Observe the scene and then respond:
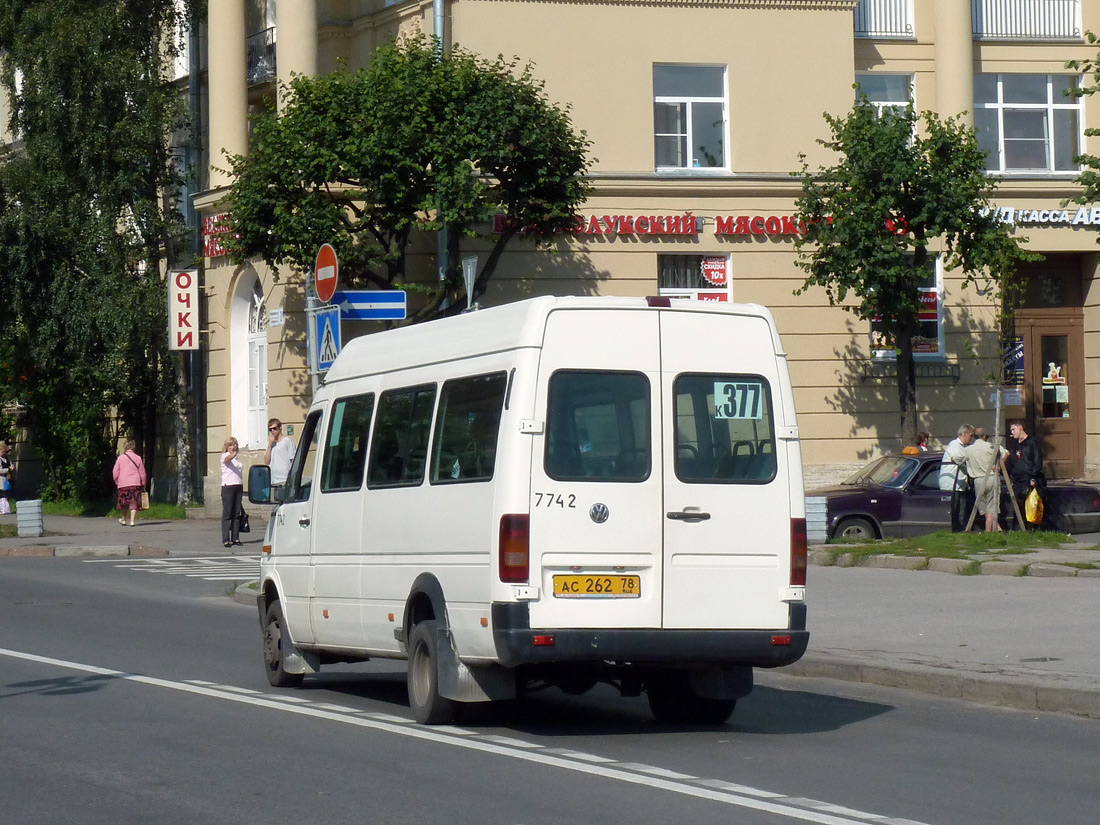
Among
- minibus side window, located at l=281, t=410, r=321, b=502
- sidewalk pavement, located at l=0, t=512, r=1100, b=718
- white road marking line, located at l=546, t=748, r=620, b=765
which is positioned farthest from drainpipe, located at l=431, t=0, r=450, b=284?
white road marking line, located at l=546, t=748, r=620, b=765

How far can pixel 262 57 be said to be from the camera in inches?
1313

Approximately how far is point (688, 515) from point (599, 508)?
51 centimetres

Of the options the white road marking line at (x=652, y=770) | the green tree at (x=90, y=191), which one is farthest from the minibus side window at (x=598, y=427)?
the green tree at (x=90, y=191)

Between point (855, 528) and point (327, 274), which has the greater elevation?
point (327, 274)

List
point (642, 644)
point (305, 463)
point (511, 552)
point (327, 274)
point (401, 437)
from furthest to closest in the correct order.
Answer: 1. point (327, 274)
2. point (305, 463)
3. point (401, 437)
4. point (642, 644)
5. point (511, 552)

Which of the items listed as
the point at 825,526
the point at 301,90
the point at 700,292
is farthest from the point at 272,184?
the point at 825,526

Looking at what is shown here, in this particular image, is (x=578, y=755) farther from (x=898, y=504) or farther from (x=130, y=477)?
(x=130, y=477)

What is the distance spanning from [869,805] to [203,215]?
2876cm

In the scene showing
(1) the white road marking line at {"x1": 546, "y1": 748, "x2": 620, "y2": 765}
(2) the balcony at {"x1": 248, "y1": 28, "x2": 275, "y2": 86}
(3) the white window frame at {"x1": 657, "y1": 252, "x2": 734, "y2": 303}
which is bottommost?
(1) the white road marking line at {"x1": 546, "y1": 748, "x2": 620, "y2": 765}

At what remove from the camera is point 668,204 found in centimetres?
3056

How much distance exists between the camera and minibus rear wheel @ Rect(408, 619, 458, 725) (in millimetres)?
9234

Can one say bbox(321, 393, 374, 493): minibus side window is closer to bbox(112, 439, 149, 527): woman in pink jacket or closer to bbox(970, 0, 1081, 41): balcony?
bbox(112, 439, 149, 527): woman in pink jacket

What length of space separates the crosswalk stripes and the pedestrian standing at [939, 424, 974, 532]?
922 centimetres

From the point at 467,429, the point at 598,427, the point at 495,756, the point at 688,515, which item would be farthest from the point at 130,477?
the point at 495,756
